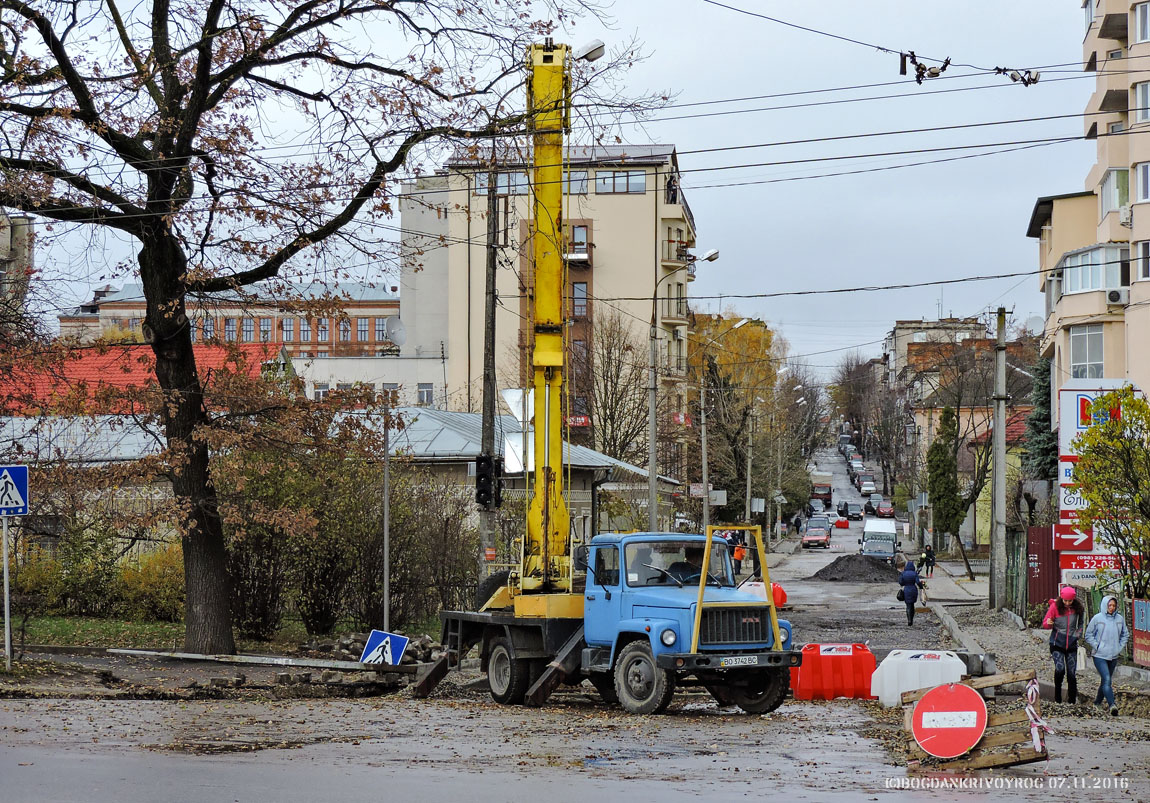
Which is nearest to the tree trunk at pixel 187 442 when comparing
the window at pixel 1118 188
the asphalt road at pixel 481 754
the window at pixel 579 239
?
the asphalt road at pixel 481 754

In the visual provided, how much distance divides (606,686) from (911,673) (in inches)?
159

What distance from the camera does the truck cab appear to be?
53.0 ft

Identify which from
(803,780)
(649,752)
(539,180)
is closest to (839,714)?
(649,752)

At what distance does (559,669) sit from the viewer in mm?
17500

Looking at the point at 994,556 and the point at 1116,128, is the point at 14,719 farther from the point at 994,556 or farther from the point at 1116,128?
the point at 1116,128

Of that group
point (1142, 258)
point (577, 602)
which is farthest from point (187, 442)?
point (1142, 258)

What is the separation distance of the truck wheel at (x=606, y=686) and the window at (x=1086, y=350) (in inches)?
1627

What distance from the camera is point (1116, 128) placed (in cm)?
5456

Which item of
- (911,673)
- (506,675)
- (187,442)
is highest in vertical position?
(187,442)

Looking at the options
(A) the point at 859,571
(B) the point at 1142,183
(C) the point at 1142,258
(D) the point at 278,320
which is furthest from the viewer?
(A) the point at 859,571

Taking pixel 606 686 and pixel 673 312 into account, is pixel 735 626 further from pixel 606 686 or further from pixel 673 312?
pixel 673 312

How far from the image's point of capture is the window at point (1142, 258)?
49.3m

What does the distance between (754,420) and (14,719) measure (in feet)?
218

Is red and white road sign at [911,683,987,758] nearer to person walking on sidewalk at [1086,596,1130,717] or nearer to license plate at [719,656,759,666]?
license plate at [719,656,759,666]
